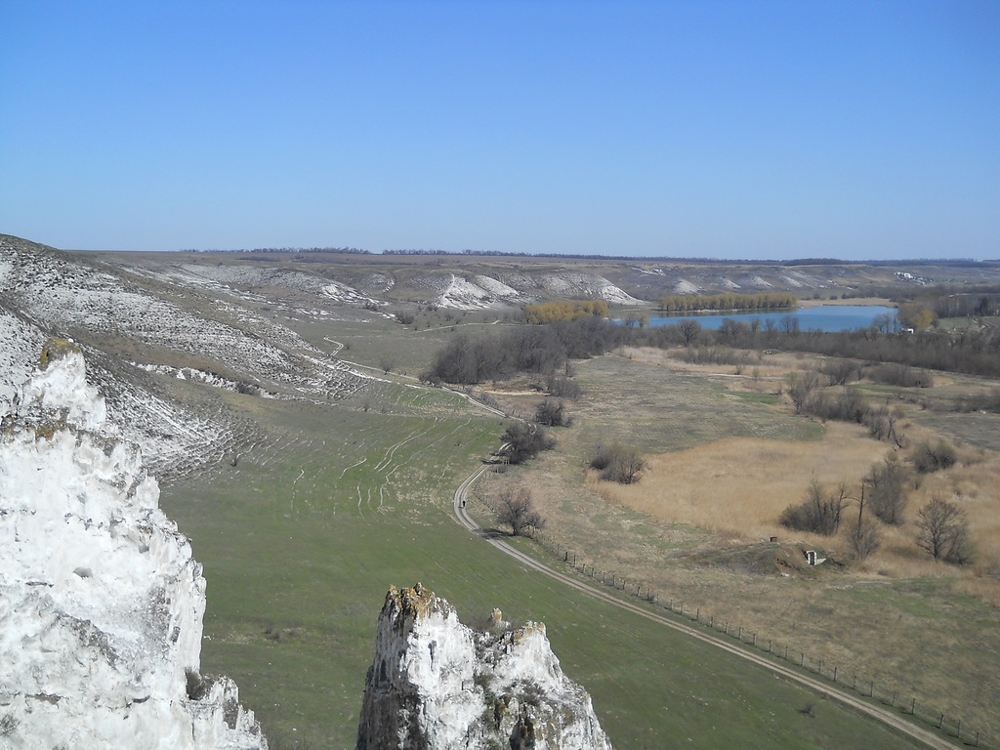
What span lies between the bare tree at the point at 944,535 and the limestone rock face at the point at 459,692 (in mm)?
31997

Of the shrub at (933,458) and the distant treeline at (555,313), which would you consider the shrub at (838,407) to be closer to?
the shrub at (933,458)

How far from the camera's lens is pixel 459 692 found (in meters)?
7.59

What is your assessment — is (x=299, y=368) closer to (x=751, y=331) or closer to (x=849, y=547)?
(x=849, y=547)

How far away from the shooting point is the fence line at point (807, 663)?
1997 cm

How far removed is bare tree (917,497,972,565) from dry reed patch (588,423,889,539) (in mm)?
6589

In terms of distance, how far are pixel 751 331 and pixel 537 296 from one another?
201 ft

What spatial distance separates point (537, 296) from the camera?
16388cm

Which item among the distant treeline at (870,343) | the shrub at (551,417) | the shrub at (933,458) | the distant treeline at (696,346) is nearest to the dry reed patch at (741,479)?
the shrub at (933,458)

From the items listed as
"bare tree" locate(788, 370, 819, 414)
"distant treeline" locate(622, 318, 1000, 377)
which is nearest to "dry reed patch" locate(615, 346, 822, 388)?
"distant treeline" locate(622, 318, 1000, 377)

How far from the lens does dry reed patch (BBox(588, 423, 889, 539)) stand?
1531 inches

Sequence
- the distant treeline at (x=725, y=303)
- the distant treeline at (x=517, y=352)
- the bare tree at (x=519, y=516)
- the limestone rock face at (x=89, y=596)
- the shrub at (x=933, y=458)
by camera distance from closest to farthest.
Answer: the limestone rock face at (x=89, y=596) → the bare tree at (x=519, y=516) → the shrub at (x=933, y=458) → the distant treeline at (x=517, y=352) → the distant treeline at (x=725, y=303)

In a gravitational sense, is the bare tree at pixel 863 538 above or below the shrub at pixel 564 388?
below

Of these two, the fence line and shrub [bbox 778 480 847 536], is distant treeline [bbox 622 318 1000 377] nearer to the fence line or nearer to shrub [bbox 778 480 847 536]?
shrub [bbox 778 480 847 536]

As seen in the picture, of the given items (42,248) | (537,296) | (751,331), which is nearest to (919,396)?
(751,331)
